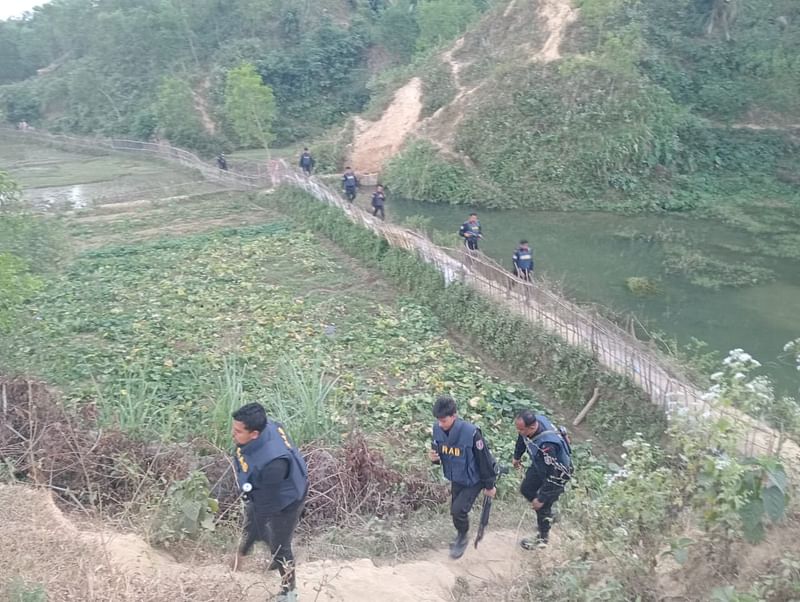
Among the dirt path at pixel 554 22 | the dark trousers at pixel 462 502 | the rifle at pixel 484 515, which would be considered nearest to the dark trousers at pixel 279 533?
the dark trousers at pixel 462 502

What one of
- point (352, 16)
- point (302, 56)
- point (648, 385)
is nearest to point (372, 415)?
point (648, 385)

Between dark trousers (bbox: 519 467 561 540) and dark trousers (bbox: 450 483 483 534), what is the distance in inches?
22.5

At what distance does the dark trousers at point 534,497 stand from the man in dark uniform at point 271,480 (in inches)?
84.4

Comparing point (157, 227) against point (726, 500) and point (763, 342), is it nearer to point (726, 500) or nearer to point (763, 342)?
point (763, 342)

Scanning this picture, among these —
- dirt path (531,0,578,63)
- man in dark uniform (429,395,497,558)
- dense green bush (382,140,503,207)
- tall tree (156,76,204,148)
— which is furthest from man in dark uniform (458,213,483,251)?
tall tree (156,76,204,148)

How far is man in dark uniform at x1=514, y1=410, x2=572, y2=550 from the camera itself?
5.44 m

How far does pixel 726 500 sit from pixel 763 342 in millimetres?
9967

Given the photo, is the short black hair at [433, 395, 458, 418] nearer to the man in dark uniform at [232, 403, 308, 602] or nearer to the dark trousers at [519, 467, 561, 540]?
the dark trousers at [519, 467, 561, 540]

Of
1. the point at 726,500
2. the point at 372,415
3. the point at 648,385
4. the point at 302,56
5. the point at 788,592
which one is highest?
the point at 302,56

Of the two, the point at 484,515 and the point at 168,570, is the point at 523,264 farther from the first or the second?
the point at 168,570

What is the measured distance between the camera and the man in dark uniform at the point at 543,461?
5.44 m

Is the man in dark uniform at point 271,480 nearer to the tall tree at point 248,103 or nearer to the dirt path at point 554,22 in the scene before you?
the dirt path at point 554,22

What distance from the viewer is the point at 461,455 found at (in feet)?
17.0

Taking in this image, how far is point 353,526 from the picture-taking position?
19.6 feet
